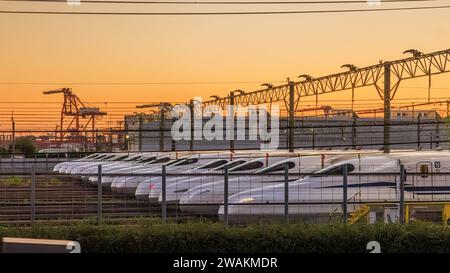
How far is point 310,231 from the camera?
1049 centimetres

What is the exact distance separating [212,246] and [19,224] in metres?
5.83

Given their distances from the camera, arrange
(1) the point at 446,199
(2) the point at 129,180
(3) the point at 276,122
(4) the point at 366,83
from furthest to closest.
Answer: (3) the point at 276,122 → (4) the point at 366,83 → (2) the point at 129,180 → (1) the point at 446,199

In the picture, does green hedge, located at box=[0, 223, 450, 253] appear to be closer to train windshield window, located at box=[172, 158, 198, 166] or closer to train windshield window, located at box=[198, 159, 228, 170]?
train windshield window, located at box=[198, 159, 228, 170]

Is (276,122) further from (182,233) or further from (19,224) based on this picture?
(182,233)

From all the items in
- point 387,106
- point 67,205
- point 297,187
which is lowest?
point 67,205

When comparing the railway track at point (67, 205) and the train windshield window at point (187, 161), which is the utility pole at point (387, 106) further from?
the railway track at point (67, 205)

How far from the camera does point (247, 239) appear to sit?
10.2 meters

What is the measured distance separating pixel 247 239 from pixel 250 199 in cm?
605

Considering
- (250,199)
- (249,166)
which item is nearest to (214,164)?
(249,166)

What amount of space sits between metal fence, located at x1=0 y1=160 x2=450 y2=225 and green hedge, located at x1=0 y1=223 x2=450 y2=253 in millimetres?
2869

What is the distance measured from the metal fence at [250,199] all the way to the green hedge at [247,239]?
9.41ft

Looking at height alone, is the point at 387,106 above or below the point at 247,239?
above

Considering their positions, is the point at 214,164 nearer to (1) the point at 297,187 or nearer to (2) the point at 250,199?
(1) the point at 297,187
